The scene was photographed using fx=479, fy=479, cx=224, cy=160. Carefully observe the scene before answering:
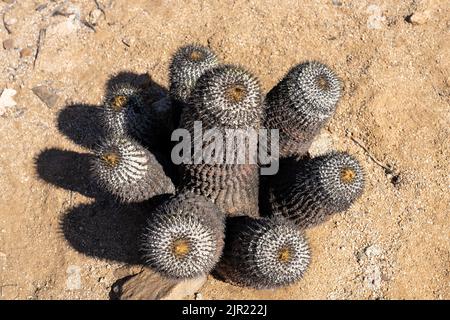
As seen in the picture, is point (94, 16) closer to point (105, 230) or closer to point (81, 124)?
point (81, 124)

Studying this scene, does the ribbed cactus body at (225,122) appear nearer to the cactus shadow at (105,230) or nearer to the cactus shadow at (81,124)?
the cactus shadow at (105,230)

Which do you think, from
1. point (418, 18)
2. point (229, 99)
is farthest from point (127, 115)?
point (418, 18)

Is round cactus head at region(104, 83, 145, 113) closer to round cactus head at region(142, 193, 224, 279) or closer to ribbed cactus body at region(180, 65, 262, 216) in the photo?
ribbed cactus body at region(180, 65, 262, 216)

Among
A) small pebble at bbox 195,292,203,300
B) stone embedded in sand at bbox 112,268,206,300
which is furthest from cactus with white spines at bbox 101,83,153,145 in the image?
small pebble at bbox 195,292,203,300

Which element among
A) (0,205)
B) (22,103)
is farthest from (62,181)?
(22,103)

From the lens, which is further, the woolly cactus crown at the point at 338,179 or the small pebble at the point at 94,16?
the small pebble at the point at 94,16

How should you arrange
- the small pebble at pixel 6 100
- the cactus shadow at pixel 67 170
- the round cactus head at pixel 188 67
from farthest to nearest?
the small pebble at pixel 6 100, the cactus shadow at pixel 67 170, the round cactus head at pixel 188 67

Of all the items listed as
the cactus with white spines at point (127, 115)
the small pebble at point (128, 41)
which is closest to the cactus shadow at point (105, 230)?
the cactus with white spines at point (127, 115)
